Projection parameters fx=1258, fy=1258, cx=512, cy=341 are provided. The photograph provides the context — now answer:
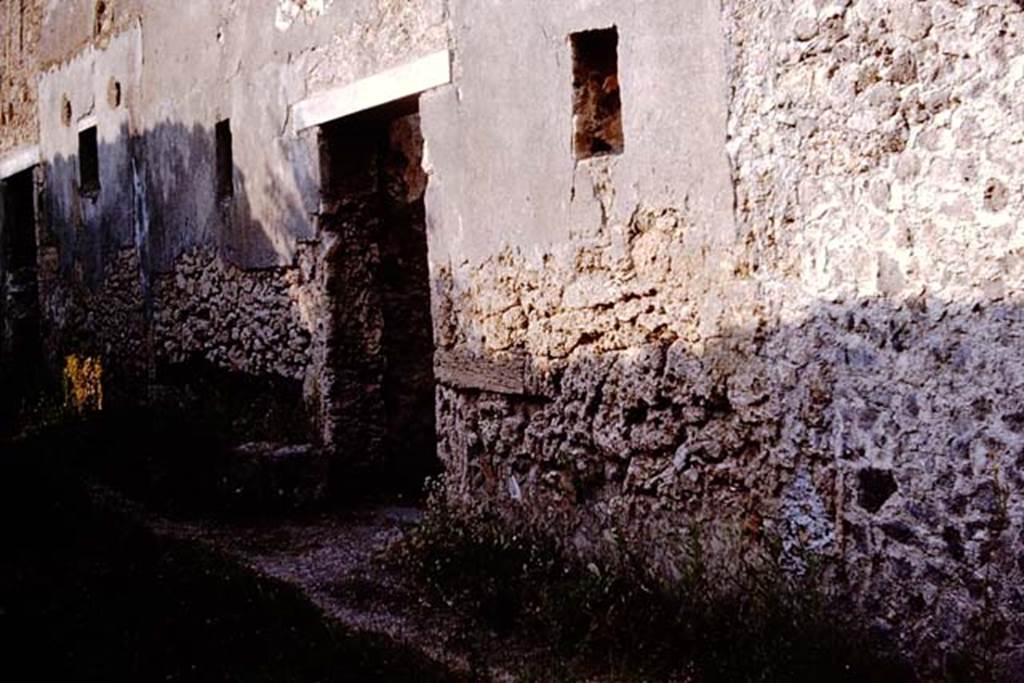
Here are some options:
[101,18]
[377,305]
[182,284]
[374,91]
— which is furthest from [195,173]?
[374,91]

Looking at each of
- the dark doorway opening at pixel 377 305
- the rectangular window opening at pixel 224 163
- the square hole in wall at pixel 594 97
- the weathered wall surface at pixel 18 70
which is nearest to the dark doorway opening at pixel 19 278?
the weathered wall surface at pixel 18 70

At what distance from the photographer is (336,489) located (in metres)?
7.09

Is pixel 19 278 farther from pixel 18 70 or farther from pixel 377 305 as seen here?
pixel 377 305

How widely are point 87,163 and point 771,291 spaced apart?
856cm

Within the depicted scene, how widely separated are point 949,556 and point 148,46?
7.55 metres

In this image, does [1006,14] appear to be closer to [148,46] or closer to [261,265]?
[261,265]

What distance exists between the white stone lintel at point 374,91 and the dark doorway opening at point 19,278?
6.54m

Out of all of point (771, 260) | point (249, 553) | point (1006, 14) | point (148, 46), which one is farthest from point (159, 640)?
point (148, 46)

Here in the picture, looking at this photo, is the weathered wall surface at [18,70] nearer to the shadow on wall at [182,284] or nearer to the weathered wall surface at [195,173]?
the weathered wall surface at [195,173]

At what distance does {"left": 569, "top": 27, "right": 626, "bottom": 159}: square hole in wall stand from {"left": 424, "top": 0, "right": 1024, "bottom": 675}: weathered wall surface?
90 mm

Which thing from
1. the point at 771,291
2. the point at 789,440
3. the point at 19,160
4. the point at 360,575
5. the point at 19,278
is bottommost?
the point at 360,575

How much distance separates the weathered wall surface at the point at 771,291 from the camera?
3.44 meters

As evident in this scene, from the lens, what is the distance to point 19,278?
1307 centimetres

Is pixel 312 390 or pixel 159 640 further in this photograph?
pixel 312 390
